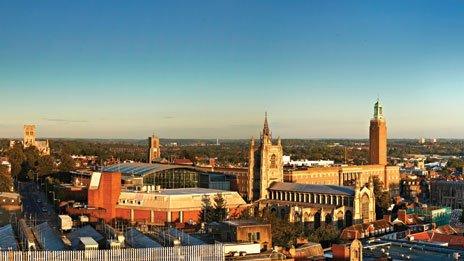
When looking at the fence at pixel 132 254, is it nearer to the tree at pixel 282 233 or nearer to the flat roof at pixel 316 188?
the tree at pixel 282 233

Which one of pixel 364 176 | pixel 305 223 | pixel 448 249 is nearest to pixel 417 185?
pixel 364 176

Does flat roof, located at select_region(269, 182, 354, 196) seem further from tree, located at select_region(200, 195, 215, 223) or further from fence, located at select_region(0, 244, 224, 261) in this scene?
fence, located at select_region(0, 244, 224, 261)

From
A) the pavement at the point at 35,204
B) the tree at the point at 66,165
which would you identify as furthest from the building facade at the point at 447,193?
the tree at the point at 66,165

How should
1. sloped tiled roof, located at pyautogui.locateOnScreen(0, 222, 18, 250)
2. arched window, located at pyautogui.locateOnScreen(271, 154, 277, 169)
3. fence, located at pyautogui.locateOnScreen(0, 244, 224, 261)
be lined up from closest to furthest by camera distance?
fence, located at pyautogui.locateOnScreen(0, 244, 224, 261)
sloped tiled roof, located at pyautogui.locateOnScreen(0, 222, 18, 250)
arched window, located at pyautogui.locateOnScreen(271, 154, 277, 169)

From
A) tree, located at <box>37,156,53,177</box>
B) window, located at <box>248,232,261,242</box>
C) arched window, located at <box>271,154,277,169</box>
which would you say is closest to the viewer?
window, located at <box>248,232,261,242</box>

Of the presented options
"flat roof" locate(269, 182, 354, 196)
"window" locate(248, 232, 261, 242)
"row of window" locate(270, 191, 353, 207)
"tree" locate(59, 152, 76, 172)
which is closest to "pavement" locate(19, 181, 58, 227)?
"tree" locate(59, 152, 76, 172)

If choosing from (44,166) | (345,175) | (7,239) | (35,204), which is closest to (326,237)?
(7,239)

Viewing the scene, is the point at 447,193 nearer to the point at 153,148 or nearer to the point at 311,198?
the point at 311,198
